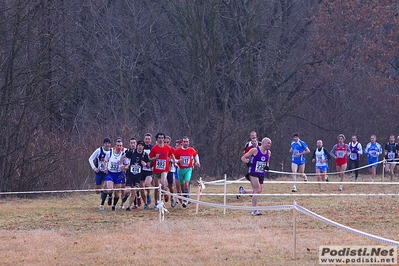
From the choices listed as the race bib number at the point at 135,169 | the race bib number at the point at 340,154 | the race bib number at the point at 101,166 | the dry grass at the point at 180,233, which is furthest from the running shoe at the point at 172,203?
the race bib number at the point at 340,154

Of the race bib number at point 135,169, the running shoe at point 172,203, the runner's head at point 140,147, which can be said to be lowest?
the running shoe at point 172,203

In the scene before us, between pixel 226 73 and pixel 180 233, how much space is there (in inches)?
1030

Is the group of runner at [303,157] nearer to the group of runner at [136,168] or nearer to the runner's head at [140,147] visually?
the group of runner at [136,168]

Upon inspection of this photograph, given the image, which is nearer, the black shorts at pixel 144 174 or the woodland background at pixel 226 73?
the black shorts at pixel 144 174

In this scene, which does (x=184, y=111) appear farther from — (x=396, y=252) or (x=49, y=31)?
(x=396, y=252)

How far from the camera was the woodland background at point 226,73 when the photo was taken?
39594 millimetres

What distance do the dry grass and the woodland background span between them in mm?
10590

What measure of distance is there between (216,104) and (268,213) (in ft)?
74.2

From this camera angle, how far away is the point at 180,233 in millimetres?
16312

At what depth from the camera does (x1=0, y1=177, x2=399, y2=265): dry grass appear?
1325cm

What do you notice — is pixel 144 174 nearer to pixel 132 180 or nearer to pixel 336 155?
pixel 132 180

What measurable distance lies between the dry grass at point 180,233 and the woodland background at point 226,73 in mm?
10590

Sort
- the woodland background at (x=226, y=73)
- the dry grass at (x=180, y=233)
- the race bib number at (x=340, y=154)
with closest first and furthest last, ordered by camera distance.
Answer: the dry grass at (x=180, y=233) → the race bib number at (x=340, y=154) → the woodland background at (x=226, y=73)

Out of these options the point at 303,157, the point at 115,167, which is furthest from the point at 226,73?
the point at 115,167
